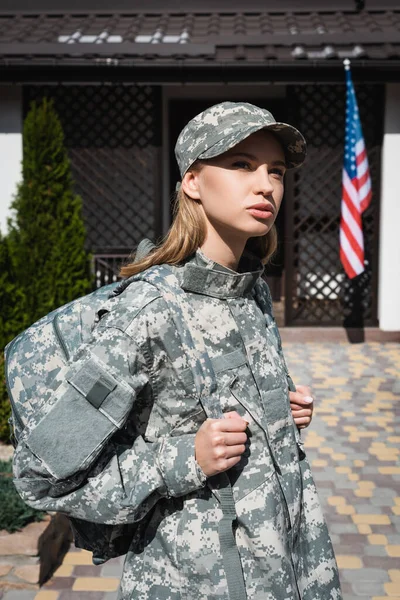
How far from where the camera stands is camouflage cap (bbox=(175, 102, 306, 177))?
1.46m

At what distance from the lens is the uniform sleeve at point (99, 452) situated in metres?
1.32

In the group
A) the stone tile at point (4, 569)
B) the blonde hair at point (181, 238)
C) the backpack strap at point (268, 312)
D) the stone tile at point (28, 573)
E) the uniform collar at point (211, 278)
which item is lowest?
the stone tile at point (28, 573)

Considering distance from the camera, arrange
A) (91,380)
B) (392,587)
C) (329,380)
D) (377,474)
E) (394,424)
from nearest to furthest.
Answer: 1. (91,380)
2. (392,587)
3. (377,474)
4. (394,424)
5. (329,380)

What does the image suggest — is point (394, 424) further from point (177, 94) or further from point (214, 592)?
point (177, 94)

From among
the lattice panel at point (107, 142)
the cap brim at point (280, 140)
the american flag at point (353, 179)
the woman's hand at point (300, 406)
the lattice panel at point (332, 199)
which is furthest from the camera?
the lattice panel at point (107, 142)

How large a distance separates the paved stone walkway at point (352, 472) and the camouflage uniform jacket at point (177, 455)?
194 cm

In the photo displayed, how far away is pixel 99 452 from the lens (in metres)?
1.33

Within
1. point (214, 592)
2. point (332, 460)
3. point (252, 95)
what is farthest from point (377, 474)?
point (252, 95)

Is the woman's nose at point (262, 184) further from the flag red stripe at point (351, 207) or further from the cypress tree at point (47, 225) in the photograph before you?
the flag red stripe at point (351, 207)

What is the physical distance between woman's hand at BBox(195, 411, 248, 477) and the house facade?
757 cm

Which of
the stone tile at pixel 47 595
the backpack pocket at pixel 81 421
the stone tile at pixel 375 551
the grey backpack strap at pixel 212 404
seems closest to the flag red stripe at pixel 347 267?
the stone tile at pixel 375 551

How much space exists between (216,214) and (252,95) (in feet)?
33.7

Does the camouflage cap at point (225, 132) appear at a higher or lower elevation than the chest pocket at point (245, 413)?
higher

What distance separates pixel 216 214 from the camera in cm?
153
